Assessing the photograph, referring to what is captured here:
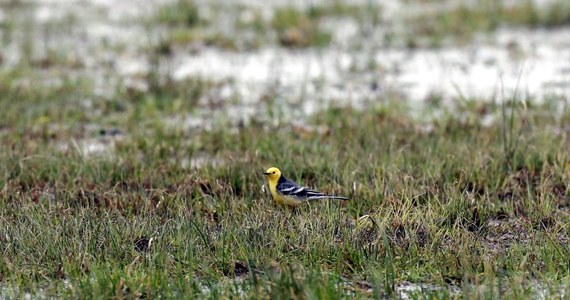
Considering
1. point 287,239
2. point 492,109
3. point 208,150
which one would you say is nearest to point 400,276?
point 287,239

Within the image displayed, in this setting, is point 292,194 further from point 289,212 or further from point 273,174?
point 273,174

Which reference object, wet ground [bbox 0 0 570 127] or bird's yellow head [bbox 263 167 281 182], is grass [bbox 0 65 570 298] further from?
wet ground [bbox 0 0 570 127]

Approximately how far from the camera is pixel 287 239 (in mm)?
5875

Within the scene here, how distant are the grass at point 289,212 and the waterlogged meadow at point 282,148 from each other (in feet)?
0.06

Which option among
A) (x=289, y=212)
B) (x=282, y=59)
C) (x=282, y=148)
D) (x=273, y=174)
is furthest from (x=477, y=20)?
(x=289, y=212)

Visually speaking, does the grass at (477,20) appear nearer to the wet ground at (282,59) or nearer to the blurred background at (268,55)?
the blurred background at (268,55)

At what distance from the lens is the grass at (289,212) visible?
17.5ft

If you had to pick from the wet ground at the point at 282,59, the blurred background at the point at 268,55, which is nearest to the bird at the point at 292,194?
the blurred background at the point at 268,55

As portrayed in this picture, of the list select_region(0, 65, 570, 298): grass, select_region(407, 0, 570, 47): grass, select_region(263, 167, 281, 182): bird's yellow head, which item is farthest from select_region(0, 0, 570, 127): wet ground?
select_region(263, 167, 281, 182): bird's yellow head

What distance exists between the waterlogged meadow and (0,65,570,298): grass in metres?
0.02

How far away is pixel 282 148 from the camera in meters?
7.91

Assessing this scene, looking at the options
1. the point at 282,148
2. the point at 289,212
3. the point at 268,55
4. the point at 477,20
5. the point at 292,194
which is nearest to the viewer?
the point at 289,212

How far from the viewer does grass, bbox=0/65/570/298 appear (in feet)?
17.5

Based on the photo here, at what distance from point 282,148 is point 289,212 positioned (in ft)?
5.31
